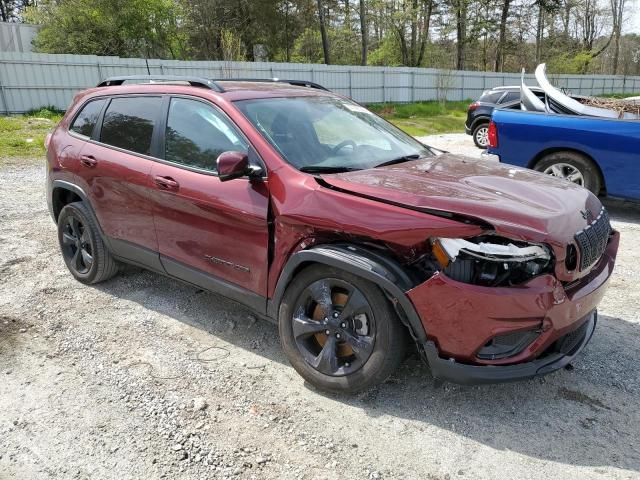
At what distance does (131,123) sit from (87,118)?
28.5 inches

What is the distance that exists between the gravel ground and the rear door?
59cm

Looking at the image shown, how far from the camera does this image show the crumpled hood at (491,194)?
8.25ft

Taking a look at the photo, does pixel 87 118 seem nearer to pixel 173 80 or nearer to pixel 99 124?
pixel 99 124

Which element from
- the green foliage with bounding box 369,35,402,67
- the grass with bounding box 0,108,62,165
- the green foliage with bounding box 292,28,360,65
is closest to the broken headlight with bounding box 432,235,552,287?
the grass with bounding box 0,108,62,165

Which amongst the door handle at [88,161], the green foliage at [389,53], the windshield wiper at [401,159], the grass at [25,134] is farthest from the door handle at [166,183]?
the green foliage at [389,53]

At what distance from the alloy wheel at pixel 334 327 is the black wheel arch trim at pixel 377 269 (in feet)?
0.47

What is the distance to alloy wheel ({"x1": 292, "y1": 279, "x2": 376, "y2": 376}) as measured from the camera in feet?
9.16

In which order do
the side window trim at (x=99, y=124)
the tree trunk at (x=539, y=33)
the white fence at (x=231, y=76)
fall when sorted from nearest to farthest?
the side window trim at (x=99, y=124) → the white fence at (x=231, y=76) → the tree trunk at (x=539, y=33)

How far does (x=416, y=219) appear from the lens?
257 centimetres

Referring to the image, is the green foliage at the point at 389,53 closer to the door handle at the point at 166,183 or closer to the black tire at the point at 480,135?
the black tire at the point at 480,135

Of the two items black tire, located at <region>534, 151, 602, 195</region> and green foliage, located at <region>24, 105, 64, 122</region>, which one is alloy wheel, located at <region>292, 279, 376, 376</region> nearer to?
black tire, located at <region>534, 151, 602, 195</region>

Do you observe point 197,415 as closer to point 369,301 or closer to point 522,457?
point 369,301

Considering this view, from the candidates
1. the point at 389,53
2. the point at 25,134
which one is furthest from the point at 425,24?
the point at 25,134

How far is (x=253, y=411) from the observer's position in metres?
2.88
